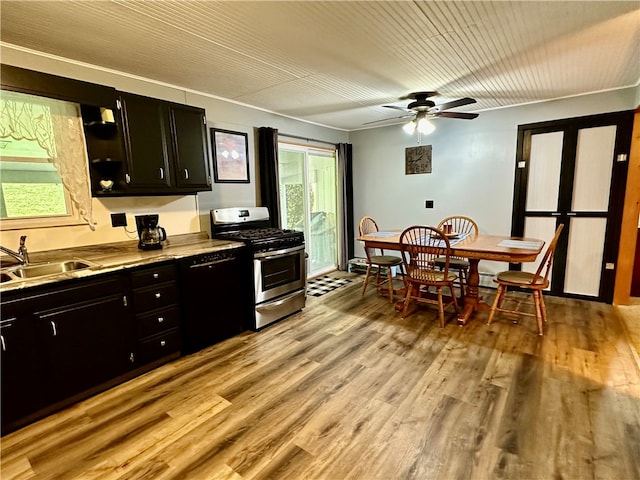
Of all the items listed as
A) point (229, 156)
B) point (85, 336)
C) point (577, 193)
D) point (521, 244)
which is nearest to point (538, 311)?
point (521, 244)

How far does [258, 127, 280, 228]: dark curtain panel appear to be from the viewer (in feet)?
12.7

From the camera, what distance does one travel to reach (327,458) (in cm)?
166

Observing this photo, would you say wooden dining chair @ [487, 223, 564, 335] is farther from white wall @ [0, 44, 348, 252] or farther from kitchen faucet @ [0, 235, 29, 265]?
kitchen faucet @ [0, 235, 29, 265]

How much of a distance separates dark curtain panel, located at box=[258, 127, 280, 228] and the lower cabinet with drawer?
1639 millimetres

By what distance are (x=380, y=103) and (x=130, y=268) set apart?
314 cm

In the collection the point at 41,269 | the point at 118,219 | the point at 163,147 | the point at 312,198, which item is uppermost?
the point at 163,147

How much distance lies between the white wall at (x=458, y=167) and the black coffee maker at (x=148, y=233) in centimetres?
352

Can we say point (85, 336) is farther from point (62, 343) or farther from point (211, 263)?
point (211, 263)

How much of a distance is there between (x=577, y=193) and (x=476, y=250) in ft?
6.01

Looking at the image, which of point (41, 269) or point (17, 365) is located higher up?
point (41, 269)

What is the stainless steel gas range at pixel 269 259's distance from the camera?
314cm

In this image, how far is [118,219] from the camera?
274cm

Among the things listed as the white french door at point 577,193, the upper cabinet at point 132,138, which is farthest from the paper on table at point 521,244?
the upper cabinet at point 132,138

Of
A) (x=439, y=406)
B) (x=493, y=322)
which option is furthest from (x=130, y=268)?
(x=493, y=322)
